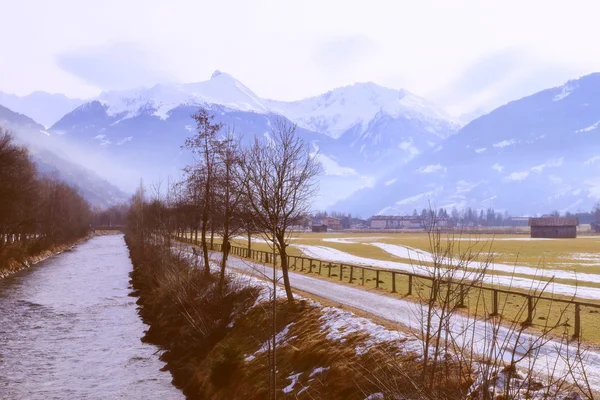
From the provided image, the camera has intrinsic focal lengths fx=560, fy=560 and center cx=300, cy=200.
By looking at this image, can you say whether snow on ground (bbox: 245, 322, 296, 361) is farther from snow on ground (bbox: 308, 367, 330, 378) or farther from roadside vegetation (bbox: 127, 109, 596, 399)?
snow on ground (bbox: 308, 367, 330, 378)

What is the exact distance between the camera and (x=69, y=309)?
3484cm

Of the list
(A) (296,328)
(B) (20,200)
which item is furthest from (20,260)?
(A) (296,328)

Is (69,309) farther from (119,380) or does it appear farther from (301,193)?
(301,193)

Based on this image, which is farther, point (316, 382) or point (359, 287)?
point (359, 287)

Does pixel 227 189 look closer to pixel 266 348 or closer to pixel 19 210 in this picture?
pixel 266 348

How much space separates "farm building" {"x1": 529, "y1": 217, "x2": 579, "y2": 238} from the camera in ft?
451

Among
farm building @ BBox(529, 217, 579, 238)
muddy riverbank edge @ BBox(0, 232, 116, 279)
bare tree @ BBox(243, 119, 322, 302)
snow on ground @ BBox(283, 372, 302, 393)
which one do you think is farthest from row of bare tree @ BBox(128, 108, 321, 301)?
farm building @ BBox(529, 217, 579, 238)

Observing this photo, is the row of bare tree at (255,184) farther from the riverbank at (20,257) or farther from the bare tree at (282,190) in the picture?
the riverbank at (20,257)

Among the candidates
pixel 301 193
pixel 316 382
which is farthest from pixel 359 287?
pixel 316 382

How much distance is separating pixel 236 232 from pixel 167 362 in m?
9.62

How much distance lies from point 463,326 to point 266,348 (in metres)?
10.0

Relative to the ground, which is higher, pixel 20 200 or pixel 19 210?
pixel 20 200

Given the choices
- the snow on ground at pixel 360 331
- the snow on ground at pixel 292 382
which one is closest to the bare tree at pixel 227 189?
the snow on ground at pixel 360 331

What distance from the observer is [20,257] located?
196 ft
